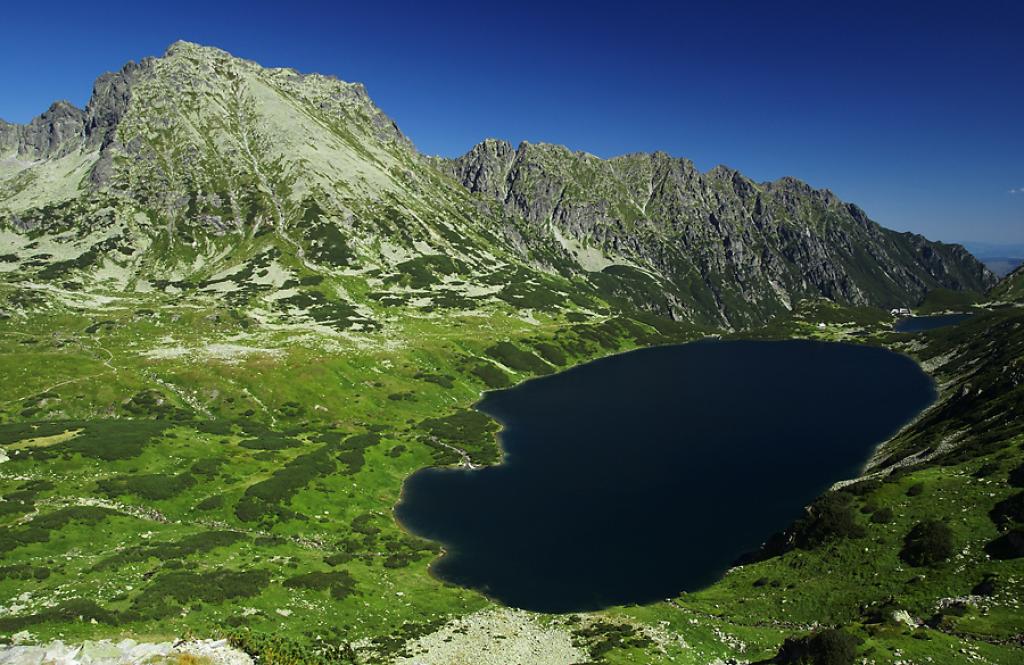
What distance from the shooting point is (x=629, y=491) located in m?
111

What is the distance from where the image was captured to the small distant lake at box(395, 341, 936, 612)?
7962cm

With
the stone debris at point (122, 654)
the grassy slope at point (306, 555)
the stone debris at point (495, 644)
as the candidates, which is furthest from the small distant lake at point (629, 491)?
the stone debris at point (122, 654)

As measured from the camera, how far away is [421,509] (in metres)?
105

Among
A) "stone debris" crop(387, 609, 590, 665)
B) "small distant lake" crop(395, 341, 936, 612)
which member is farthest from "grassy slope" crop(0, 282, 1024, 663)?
"small distant lake" crop(395, 341, 936, 612)

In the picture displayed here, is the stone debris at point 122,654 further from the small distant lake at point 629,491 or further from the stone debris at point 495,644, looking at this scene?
the small distant lake at point 629,491

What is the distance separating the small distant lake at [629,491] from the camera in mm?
79625

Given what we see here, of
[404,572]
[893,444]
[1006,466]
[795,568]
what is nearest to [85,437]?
[404,572]

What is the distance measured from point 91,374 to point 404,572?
11846 centimetres

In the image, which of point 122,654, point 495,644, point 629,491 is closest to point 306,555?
point 495,644

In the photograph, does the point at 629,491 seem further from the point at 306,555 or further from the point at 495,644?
the point at 306,555

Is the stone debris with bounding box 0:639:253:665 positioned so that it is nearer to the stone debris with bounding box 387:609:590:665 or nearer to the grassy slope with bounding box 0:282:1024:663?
the grassy slope with bounding box 0:282:1024:663

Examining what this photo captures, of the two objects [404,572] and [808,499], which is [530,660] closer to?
[404,572]

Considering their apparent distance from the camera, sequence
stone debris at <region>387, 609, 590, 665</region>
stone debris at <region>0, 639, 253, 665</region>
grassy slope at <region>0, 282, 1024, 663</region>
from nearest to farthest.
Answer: stone debris at <region>0, 639, 253, 665</region> → grassy slope at <region>0, 282, 1024, 663</region> → stone debris at <region>387, 609, 590, 665</region>

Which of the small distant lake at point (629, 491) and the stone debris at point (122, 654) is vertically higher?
the stone debris at point (122, 654)
